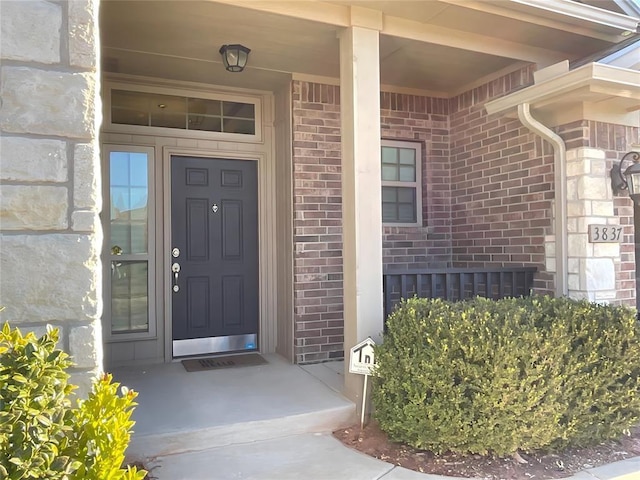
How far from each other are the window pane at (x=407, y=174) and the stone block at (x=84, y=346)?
3.87 meters

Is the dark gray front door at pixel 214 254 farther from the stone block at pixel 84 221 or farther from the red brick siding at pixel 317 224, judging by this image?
the stone block at pixel 84 221

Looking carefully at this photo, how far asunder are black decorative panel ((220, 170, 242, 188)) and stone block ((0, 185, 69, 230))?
9.33 ft

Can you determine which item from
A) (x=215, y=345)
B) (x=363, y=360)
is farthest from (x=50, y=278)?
(x=215, y=345)

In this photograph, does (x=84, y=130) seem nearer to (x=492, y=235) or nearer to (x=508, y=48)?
(x=508, y=48)

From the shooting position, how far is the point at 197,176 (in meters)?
4.92

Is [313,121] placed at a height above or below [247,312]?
above

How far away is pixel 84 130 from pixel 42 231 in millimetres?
486

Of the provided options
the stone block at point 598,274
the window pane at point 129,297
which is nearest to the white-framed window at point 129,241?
the window pane at point 129,297

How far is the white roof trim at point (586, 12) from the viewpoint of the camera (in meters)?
3.73

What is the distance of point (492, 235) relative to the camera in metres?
5.01

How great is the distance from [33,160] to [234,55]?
2326 mm

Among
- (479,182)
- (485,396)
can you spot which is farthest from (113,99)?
(485,396)

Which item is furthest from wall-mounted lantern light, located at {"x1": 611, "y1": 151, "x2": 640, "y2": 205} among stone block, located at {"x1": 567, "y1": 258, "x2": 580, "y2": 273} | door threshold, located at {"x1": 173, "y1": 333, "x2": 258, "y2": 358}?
door threshold, located at {"x1": 173, "y1": 333, "x2": 258, "y2": 358}

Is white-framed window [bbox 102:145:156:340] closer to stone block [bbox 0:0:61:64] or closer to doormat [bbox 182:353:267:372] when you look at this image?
doormat [bbox 182:353:267:372]
